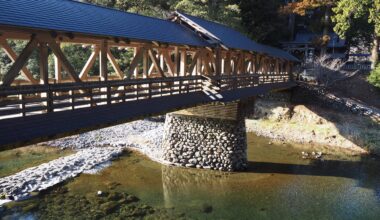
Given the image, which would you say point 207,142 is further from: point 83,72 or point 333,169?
point 83,72

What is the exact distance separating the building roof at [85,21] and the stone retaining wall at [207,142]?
427cm

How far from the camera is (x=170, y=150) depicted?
17.2 metres

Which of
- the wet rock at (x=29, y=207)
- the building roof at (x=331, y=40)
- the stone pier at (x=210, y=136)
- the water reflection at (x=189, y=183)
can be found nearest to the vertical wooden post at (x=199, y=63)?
the stone pier at (x=210, y=136)

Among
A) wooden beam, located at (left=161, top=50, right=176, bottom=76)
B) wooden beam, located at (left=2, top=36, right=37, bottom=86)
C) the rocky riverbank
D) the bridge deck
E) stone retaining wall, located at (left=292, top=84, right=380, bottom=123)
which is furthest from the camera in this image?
stone retaining wall, located at (left=292, top=84, right=380, bottom=123)

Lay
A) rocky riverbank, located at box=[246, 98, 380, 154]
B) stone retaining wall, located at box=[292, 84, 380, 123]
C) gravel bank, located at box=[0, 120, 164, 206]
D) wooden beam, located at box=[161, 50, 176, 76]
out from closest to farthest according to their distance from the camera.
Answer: wooden beam, located at box=[161, 50, 176, 76] < gravel bank, located at box=[0, 120, 164, 206] < rocky riverbank, located at box=[246, 98, 380, 154] < stone retaining wall, located at box=[292, 84, 380, 123]

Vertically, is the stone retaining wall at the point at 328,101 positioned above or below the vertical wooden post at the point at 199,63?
below

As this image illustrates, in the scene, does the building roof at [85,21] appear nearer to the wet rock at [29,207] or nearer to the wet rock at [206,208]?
the wet rock at [206,208]

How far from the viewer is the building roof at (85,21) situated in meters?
7.53

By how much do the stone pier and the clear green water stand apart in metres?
0.57

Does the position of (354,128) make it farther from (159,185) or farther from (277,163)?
(159,185)

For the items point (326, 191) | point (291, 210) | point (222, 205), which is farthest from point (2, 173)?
point (326, 191)

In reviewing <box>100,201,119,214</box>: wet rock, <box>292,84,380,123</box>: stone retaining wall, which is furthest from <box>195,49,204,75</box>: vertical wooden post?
<box>292,84,380,123</box>: stone retaining wall

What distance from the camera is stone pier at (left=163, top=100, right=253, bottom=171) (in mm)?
16203

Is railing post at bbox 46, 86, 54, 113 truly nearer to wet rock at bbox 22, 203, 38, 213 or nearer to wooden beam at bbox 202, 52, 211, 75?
wet rock at bbox 22, 203, 38, 213
